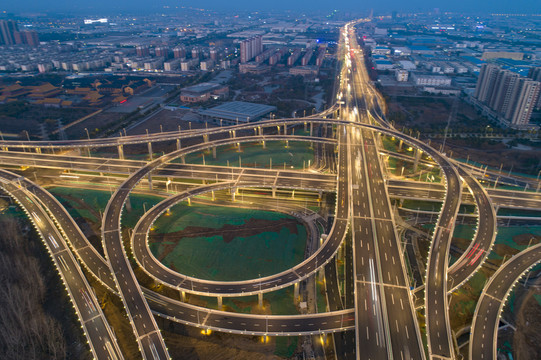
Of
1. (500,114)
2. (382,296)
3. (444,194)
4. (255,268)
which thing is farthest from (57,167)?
(500,114)

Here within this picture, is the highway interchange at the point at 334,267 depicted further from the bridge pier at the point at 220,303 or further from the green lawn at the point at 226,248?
the green lawn at the point at 226,248

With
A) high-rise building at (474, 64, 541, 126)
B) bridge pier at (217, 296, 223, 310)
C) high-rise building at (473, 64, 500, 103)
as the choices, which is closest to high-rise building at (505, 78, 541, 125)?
high-rise building at (474, 64, 541, 126)

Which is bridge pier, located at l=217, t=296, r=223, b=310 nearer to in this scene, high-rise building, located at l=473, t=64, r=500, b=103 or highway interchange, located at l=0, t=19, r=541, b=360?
highway interchange, located at l=0, t=19, r=541, b=360

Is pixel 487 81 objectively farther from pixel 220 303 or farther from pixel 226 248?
pixel 220 303

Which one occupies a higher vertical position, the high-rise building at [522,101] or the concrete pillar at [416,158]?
the high-rise building at [522,101]

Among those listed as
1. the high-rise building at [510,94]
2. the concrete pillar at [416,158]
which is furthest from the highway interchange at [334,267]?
the high-rise building at [510,94]

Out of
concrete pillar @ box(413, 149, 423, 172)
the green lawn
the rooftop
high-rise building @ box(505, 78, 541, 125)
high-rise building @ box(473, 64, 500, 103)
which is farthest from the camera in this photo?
high-rise building @ box(473, 64, 500, 103)
